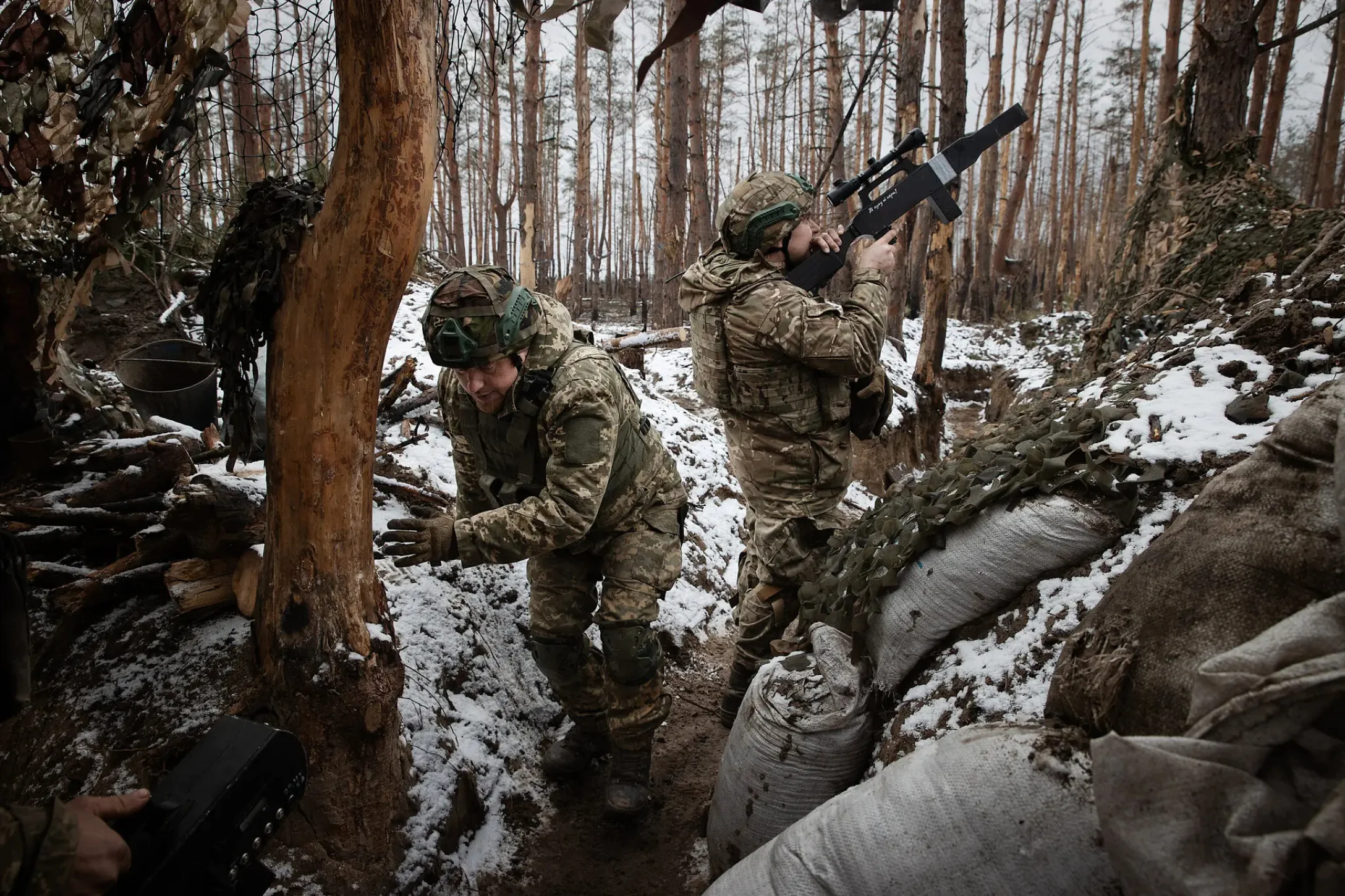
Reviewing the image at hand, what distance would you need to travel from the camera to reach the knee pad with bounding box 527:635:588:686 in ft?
9.51

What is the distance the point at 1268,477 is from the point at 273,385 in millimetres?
2286

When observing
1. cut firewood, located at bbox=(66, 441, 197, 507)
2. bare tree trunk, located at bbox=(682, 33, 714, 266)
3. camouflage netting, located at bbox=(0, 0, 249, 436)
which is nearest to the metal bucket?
cut firewood, located at bbox=(66, 441, 197, 507)

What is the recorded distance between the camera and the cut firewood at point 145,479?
114 inches

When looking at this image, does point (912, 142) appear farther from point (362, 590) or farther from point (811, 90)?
point (811, 90)

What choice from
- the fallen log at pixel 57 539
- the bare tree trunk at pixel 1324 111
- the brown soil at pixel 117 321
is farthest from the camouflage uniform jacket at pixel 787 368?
the bare tree trunk at pixel 1324 111

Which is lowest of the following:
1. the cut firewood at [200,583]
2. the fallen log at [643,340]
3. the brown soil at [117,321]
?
the cut firewood at [200,583]

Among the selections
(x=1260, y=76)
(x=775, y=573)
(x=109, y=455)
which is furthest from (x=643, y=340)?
(x=1260, y=76)

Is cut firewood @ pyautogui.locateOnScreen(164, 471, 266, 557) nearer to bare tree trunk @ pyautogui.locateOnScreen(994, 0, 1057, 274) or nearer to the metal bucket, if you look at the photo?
the metal bucket

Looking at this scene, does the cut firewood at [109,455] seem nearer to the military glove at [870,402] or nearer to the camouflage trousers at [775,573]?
the camouflage trousers at [775,573]

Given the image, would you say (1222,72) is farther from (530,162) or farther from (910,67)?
(530,162)

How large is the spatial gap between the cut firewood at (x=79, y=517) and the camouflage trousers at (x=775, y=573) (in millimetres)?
2349

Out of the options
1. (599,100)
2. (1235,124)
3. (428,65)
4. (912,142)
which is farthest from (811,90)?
(428,65)

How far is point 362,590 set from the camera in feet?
7.12

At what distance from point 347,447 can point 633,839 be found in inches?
70.5
